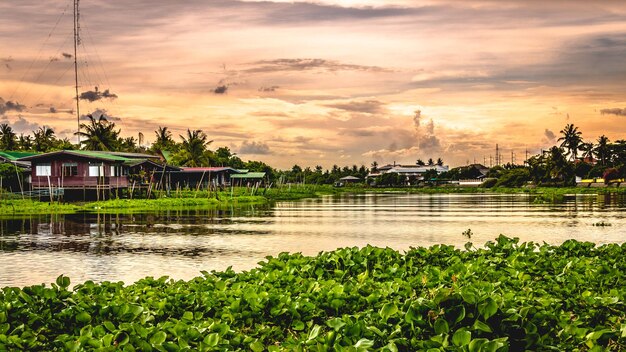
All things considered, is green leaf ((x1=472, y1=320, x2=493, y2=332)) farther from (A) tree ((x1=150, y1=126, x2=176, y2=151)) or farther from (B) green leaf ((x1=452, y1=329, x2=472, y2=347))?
(A) tree ((x1=150, y1=126, x2=176, y2=151))

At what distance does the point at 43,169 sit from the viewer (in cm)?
5862

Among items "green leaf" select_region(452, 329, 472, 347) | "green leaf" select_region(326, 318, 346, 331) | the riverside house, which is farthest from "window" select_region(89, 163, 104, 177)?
"green leaf" select_region(452, 329, 472, 347)

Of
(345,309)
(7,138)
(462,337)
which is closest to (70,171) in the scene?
(7,138)

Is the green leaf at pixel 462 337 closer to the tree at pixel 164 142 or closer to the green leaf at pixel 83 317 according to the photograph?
the green leaf at pixel 83 317

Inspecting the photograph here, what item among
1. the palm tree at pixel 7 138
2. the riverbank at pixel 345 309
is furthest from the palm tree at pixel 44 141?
the riverbank at pixel 345 309

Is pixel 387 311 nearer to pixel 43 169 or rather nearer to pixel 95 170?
pixel 95 170

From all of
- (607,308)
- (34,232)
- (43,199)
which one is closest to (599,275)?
(607,308)

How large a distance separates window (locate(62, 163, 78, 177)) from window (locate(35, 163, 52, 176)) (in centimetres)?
135

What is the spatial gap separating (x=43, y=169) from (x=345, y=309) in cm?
5683

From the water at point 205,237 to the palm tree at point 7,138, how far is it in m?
42.7

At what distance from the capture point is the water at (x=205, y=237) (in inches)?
818

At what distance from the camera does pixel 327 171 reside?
152 meters

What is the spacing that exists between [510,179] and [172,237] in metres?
95.9

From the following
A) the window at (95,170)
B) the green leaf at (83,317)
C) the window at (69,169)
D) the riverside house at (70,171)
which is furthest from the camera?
→ the window at (95,170)
